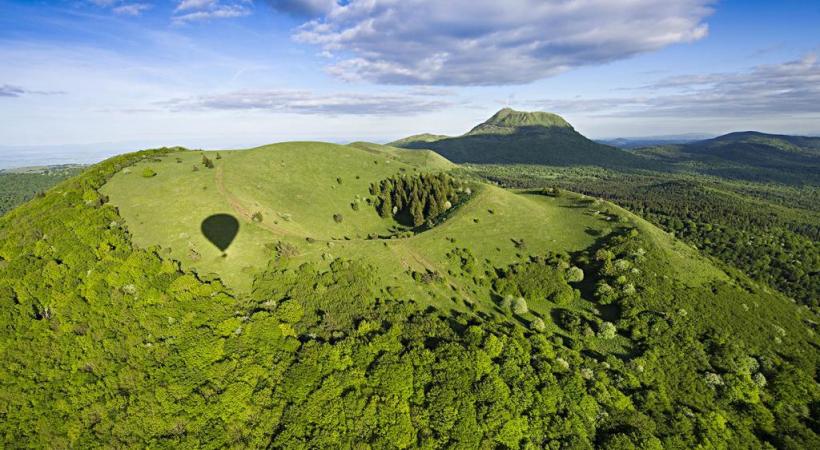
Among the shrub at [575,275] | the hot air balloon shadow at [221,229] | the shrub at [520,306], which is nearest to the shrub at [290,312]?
the hot air balloon shadow at [221,229]

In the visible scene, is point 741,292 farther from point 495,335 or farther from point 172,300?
point 172,300

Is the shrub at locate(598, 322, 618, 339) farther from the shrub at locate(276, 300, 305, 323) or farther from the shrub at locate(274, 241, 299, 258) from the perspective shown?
the shrub at locate(274, 241, 299, 258)

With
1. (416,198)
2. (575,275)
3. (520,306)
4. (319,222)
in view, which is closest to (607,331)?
(520,306)

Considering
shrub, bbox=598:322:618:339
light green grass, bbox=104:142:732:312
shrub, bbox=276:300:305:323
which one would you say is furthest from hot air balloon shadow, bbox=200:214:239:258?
shrub, bbox=598:322:618:339

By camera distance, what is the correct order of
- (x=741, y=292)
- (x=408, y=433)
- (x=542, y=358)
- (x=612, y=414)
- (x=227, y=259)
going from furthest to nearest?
(x=741, y=292)
(x=227, y=259)
(x=542, y=358)
(x=612, y=414)
(x=408, y=433)

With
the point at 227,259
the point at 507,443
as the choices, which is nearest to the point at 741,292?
the point at 507,443

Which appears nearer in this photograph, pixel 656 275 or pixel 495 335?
pixel 495 335

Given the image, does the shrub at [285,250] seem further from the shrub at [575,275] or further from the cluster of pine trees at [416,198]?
the shrub at [575,275]
